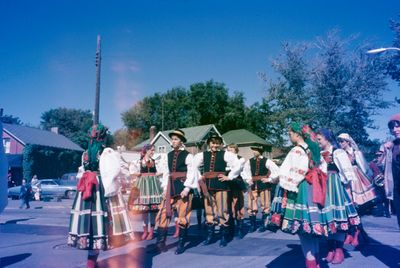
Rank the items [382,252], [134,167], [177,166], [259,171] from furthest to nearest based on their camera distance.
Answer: [259,171] < [134,167] < [177,166] < [382,252]

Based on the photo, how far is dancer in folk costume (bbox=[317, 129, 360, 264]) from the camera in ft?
15.6

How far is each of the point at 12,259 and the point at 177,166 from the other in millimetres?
3260

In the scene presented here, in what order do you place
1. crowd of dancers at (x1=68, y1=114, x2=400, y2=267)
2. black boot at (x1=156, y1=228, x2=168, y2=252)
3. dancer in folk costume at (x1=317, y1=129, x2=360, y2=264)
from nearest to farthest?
crowd of dancers at (x1=68, y1=114, x2=400, y2=267)
dancer in folk costume at (x1=317, y1=129, x2=360, y2=264)
black boot at (x1=156, y1=228, x2=168, y2=252)

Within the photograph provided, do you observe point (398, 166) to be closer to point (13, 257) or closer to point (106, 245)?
point (106, 245)

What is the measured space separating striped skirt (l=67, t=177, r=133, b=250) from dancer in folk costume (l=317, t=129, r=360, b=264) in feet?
9.08

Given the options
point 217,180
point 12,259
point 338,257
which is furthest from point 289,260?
point 12,259

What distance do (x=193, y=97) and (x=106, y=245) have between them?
54901 mm

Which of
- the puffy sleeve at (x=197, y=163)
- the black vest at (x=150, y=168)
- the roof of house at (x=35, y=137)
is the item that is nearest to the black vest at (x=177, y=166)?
the puffy sleeve at (x=197, y=163)

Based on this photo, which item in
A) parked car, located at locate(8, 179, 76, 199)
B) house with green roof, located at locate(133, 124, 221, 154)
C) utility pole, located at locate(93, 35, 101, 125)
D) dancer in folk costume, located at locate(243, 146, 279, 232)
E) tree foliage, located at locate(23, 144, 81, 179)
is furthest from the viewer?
house with green roof, located at locate(133, 124, 221, 154)

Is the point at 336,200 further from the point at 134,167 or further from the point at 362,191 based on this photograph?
the point at 134,167

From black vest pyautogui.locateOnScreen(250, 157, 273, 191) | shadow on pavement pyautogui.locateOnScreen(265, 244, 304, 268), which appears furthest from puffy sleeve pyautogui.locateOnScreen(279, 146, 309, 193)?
black vest pyautogui.locateOnScreen(250, 157, 273, 191)

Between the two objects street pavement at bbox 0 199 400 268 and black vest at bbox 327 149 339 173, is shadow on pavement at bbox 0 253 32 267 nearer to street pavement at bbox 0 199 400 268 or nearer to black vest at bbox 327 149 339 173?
street pavement at bbox 0 199 400 268

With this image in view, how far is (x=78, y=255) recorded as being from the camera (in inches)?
239

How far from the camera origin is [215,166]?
22.2 ft
